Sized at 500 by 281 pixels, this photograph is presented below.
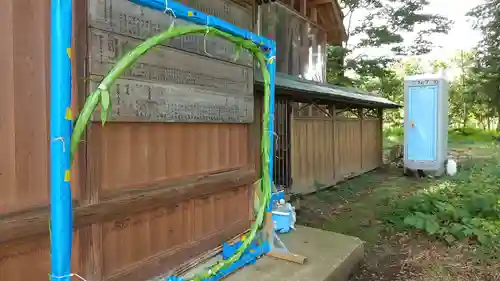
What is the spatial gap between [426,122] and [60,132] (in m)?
11.2

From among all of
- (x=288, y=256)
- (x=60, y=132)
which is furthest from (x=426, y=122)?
(x=60, y=132)

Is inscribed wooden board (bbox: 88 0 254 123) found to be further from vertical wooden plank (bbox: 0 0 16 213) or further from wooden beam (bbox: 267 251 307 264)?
wooden beam (bbox: 267 251 307 264)

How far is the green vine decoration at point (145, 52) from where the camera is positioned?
1.83m

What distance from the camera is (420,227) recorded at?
5699 millimetres

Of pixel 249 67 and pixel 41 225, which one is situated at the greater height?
pixel 249 67

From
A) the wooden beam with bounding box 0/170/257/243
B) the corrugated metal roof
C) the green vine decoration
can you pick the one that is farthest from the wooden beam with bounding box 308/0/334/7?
the wooden beam with bounding box 0/170/257/243

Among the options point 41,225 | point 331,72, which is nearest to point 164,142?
point 41,225

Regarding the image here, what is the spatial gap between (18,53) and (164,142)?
3.97 feet

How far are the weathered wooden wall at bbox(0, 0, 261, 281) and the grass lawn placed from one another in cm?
211

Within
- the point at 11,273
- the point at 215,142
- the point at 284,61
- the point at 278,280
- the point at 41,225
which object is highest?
the point at 284,61

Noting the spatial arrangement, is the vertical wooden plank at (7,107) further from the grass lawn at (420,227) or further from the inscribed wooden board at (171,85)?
the grass lawn at (420,227)

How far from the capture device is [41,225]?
209 centimetres

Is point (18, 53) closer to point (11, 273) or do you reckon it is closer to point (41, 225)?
point (41, 225)

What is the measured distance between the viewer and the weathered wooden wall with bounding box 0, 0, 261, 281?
6.49ft
